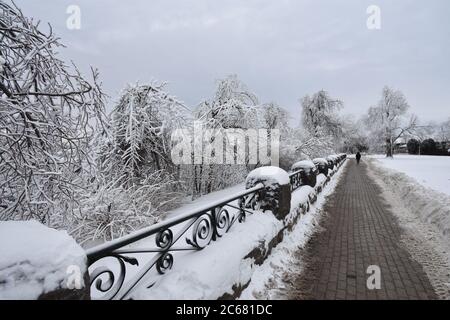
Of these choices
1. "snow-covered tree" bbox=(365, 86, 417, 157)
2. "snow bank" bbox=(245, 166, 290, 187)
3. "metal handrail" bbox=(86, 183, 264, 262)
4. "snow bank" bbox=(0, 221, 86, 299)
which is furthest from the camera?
"snow-covered tree" bbox=(365, 86, 417, 157)

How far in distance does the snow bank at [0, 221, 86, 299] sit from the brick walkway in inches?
109

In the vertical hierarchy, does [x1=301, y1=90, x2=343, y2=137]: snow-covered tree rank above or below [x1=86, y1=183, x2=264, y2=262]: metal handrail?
above

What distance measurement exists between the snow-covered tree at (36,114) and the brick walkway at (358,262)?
3566mm

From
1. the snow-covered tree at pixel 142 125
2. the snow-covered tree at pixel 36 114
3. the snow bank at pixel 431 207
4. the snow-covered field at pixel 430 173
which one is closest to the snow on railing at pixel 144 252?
the snow-covered tree at pixel 36 114

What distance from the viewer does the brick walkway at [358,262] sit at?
330 cm

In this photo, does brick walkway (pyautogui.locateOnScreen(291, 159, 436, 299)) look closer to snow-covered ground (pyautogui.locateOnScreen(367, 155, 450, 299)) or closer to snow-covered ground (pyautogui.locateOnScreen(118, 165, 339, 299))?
snow-covered ground (pyautogui.locateOnScreen(367, 155, 450, 299))

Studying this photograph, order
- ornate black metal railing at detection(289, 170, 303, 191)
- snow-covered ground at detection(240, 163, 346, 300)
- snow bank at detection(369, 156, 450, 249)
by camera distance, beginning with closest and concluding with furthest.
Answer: snow-covered ground at detection(240, 163, 346, 300), snow bank at detection(369, 156, 450, 249), ornate black metal railing at detection(289, 170, 303, 191)

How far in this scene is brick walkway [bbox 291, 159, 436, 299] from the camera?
10.8 ft

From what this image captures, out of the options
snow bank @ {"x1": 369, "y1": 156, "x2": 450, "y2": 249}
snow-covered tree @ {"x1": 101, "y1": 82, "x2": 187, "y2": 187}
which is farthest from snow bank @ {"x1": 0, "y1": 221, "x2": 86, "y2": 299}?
snow-covered tree @ {"x1": 101, "y1": 82, "x2": 187, "y2": 187}

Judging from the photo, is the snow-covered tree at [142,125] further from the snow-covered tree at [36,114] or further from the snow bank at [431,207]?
the snow bank at [431,207]

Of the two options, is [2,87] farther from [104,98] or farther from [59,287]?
[59,287]

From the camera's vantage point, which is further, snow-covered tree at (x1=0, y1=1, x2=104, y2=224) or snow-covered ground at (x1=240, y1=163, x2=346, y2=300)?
snow-covered ground at (x1=240, y1=163, x2=346, y2=300)
